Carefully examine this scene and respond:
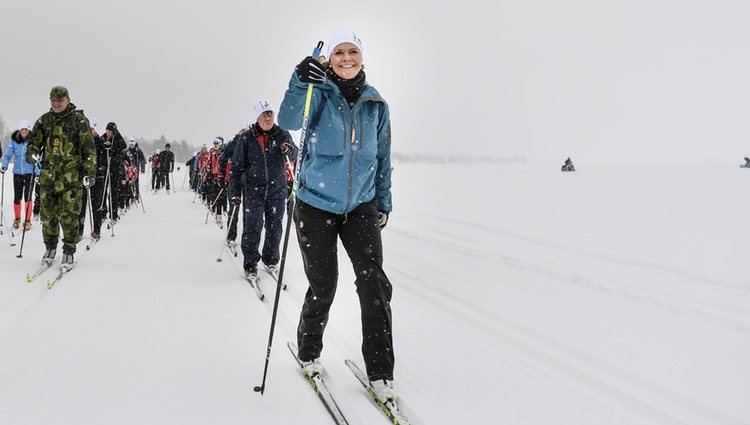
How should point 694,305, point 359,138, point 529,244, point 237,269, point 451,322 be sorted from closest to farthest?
point 359,138 → point 451,322 → point 694,305 → point 237,269 → point 529,244

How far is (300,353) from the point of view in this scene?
3.49 metres

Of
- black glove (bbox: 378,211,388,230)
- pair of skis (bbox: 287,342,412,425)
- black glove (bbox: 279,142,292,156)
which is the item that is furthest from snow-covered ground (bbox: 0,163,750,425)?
black glove (bbox: 279,142,292,156)

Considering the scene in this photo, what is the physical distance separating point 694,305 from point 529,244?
3838mm

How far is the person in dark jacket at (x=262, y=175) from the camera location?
22.0ft

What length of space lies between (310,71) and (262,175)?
3996mm

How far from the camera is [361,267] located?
322cm

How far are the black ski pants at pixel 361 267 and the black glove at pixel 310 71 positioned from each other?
83 cm

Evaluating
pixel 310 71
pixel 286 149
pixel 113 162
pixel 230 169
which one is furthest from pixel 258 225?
pixel 113 162

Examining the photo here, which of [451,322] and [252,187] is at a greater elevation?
[252,187]

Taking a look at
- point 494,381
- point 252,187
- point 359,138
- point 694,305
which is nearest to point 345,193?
point 359,138

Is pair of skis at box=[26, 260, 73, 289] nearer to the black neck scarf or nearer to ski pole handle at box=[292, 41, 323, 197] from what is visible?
ski pole handle at box=[292, 41, 323, 197]

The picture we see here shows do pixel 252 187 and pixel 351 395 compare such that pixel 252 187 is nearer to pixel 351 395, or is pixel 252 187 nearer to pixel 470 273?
pixel 470 273

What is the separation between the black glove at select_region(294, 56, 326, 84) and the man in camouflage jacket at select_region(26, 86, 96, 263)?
16.3 feet

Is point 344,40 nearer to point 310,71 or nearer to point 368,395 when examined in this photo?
point 310,71
